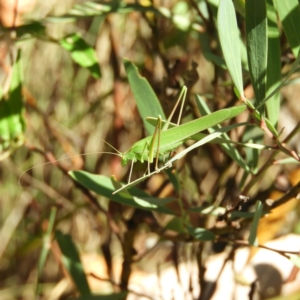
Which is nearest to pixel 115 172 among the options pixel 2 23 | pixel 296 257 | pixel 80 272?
pixel 80 272

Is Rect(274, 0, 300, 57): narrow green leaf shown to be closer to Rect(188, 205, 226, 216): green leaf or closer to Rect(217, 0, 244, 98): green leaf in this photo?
Rect(217, 0, 244, 98): green leaf

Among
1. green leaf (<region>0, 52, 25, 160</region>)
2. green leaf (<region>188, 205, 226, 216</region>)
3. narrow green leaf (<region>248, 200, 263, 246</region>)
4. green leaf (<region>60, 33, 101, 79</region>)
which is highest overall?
green leaf (<region>60, 33, 101, 79</region>)

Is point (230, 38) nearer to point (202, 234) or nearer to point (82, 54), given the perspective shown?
point (202, 234)

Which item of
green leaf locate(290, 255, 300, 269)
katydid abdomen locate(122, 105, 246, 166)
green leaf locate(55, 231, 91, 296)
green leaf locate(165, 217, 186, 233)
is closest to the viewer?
katydid abdomen locate(122, 105, 246, 166)

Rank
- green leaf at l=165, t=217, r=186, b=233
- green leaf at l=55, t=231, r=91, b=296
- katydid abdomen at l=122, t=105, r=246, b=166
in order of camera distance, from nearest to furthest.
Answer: katydid abdomen at l=122, t=105, r=246, b=166 → green leaf at l=165, t=217, r=186, b=233 → green leaf at l=55, t=231, r=91, b=296

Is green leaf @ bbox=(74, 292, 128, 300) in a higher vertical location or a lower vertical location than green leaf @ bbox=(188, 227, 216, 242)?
lower

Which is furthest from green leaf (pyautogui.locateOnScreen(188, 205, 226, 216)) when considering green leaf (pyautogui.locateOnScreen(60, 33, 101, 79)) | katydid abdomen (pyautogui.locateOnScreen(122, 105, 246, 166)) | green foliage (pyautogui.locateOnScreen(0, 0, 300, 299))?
green leaf (pyautogui.locateOnScreen(60, 33, 101, 79))

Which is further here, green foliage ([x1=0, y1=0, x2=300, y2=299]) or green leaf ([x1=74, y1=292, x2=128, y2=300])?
green leaf ([x1=74, y1=292, x2=128, y2=300])
